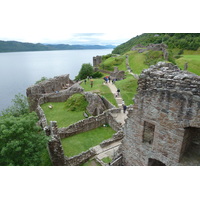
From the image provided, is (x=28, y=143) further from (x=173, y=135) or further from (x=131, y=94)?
(x=131, y=94)

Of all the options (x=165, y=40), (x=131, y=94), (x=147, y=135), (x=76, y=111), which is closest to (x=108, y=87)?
(x=131, y=94)

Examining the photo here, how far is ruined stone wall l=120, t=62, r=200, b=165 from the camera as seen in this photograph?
6.56 meters

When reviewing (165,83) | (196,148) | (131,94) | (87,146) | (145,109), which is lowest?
(87,146)

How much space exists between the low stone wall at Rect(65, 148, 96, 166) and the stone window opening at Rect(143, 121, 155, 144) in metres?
6.73

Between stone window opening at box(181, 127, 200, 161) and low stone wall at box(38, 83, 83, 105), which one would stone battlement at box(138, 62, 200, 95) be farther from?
low stone wall at box(38, 83, 83, 105)

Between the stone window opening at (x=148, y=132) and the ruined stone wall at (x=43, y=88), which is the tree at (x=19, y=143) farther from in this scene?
the ruined stone wall at (x=43, y=88)

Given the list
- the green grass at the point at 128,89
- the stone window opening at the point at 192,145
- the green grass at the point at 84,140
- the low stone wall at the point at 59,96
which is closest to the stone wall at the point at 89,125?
the green grass at the point at 84,140

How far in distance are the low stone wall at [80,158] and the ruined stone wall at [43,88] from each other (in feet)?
66.1

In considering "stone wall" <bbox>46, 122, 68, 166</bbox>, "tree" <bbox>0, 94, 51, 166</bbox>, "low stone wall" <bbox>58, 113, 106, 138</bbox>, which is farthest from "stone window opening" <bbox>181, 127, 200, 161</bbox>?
"low stone wall" <bbox>58, 113, 106, 138</bbox>

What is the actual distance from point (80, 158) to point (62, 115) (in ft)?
39.5

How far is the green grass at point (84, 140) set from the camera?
16016mm

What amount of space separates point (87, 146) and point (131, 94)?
1448 centimetres

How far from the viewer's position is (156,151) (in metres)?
8.40

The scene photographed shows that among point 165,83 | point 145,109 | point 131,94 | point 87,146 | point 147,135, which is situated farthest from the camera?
point 131,94
